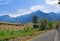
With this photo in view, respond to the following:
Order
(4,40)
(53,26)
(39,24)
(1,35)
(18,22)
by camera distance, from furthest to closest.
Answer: (53,26) → (39,24) → (18,22) → (1,35) → (4,40)

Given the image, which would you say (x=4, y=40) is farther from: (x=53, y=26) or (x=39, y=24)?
(x=53, y=26)

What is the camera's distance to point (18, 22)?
38.5m

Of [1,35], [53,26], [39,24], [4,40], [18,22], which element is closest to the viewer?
[4,40]

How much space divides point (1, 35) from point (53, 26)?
221ft

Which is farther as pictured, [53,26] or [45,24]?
[53,26]

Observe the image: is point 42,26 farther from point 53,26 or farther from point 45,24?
point 53,26

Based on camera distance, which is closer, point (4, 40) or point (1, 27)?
point (4, 40)

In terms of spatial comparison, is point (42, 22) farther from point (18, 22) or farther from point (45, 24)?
point (18, 22)

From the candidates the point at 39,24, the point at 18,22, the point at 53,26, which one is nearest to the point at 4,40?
the point at 18,22

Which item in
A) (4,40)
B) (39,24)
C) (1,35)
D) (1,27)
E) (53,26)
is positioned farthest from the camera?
(53,26)

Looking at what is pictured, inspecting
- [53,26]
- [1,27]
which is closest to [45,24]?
[53,26]

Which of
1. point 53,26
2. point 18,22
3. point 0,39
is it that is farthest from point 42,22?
point 0,39

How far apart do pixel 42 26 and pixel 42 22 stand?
6.13 feet

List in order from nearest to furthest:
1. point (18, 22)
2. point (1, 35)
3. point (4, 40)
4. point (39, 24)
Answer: point (4, 40) → point (1, 35) → point (18, 22) → point (39, 24)
